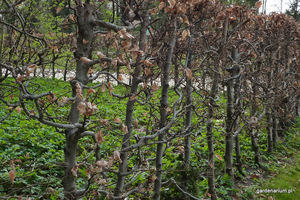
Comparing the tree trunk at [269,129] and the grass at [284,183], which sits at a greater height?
the tree trunk at [269,129]

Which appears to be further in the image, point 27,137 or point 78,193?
point 27,137

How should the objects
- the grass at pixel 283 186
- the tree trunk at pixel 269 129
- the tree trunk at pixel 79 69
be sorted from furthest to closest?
the tree trunk at pixel 269 129
the grass at pixel 283 186
the tree trunk at pixel 79 69

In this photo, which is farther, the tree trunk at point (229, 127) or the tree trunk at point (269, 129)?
the tree trunk at point (269, 129)

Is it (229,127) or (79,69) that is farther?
(229,127)

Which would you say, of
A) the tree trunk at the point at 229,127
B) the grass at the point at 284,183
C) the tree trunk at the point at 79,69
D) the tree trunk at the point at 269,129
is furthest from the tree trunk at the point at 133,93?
the tree trunk at the point at 269,129

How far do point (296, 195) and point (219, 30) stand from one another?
3.73 meters

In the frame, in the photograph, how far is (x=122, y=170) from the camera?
301 centimetres

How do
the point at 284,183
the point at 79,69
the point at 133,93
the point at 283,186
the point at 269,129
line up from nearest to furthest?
the point at 79,69
the point at 133,93
the point at 283,186
the point at 284,183
the point at 269,129

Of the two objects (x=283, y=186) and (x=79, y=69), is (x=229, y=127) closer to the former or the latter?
(x=283, y=186)

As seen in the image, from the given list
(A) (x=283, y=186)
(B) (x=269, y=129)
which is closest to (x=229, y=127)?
(A) (x=283, y=186)

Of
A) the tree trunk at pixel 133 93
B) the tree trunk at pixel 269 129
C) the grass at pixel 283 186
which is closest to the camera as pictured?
the tree trunk at pixel 133 93

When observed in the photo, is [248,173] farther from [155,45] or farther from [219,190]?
[155,45]

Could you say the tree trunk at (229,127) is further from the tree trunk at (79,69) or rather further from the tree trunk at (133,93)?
the tree trunk at (79,69)

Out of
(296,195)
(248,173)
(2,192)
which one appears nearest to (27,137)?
(2,192)
